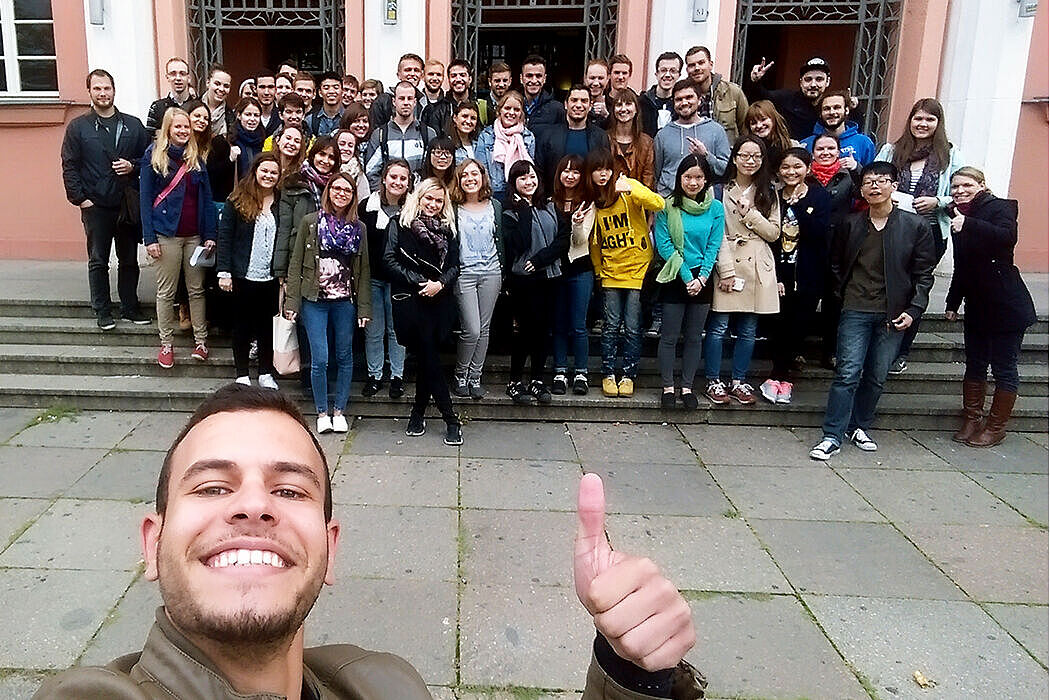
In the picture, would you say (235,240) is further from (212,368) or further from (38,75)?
(38,75)

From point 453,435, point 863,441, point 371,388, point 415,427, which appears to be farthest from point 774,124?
point 371,388

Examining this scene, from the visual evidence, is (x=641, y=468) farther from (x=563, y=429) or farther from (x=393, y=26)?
(x=393, y=26)

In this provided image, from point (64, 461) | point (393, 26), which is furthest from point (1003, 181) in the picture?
point (64, 461)

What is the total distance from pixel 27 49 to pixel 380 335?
6.95m

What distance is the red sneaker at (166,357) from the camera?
20.5ft

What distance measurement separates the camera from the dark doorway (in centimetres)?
1195

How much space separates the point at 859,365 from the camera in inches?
212

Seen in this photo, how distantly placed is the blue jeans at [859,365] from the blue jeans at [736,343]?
2.30 feet

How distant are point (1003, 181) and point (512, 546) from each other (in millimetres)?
8418

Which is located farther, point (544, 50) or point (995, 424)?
point (544, 50)

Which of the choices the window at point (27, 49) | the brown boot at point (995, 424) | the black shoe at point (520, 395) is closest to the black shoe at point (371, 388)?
the black shoe at point (520, 395)

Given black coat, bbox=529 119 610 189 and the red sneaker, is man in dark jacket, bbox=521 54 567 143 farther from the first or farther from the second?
the red sneaker

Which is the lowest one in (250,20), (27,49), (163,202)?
(163,202)

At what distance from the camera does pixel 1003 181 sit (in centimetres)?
919
